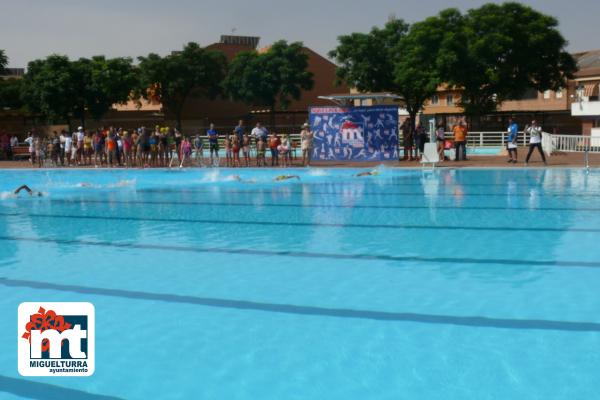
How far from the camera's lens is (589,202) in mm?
12102

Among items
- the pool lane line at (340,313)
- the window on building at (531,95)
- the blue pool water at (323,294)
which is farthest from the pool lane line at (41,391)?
the window on building at (531,95)

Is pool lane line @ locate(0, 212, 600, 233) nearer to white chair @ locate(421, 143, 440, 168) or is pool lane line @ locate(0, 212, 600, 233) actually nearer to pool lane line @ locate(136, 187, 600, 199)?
pool lane line @ locate(136, 187, 600, 199)

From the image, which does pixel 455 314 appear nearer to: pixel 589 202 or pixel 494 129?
pixel 589 202

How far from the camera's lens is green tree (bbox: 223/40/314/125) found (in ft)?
167

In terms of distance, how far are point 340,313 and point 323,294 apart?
65 centimetres

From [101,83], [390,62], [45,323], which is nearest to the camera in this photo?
[45,323]

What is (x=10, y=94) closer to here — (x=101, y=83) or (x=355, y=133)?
(x=101, y=83)

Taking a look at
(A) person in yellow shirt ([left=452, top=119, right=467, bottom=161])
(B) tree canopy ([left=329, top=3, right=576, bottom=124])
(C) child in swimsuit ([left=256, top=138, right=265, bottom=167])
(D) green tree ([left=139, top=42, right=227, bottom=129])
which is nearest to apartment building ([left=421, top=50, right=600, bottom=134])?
(B) tree canopy ([left=329, top=3, right=576, bottom=124])

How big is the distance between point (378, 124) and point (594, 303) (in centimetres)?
1583

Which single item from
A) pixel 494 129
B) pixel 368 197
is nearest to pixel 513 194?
pixel 368 197

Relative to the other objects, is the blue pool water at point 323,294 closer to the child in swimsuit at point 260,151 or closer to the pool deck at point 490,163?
the pool deck at point 490,163

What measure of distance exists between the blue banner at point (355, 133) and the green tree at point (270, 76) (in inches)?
1124

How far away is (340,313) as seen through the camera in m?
5.80

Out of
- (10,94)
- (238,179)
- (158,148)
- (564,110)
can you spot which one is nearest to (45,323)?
(238,179)
